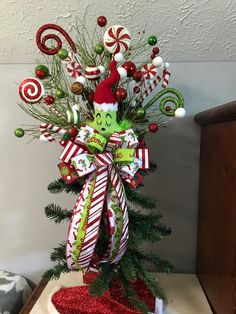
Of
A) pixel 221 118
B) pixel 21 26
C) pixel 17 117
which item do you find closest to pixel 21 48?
pixel 21 26

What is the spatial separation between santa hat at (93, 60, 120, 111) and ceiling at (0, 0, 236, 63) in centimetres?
29

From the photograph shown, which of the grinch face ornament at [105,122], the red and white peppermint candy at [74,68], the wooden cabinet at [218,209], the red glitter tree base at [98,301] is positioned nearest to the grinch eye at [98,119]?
the grinch face ornament at [105,122]

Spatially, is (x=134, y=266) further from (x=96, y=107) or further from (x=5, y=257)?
(x=5, y=257)

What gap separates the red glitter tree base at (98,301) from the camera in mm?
744

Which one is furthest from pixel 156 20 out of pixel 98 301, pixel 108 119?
pixel 98 301

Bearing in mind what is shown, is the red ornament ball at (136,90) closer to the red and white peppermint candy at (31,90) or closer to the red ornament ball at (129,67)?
the red ornament ball at (129,67)

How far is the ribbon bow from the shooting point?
2.19 ft

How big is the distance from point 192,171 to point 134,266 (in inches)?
16.6

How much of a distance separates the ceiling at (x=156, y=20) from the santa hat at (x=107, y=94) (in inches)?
11.3

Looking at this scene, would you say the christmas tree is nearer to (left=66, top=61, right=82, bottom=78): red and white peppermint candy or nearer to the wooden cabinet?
(left=66, top=61, right=82, bottom=78): red and white peppermint candy

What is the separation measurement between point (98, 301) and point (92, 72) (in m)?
0.51

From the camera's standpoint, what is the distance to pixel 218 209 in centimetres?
79

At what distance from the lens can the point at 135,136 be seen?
0.68 m

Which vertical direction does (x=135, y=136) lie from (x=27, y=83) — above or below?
below
